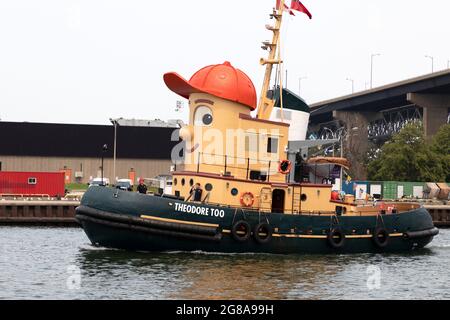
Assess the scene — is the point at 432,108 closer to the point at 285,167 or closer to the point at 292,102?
the point at 292,102

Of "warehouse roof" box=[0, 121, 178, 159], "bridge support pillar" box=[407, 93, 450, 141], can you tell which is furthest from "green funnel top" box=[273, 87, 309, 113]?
"bridge support pillar" box=[407, 93, 450, 141]

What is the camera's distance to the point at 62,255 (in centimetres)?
3366

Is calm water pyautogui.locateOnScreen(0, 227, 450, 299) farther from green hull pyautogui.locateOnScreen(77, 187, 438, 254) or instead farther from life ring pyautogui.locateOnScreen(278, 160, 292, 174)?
life ring pyautogui.locateOnScreen(278, 160, 292, 174)

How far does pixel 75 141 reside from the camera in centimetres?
9231

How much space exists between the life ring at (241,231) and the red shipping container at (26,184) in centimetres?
3308

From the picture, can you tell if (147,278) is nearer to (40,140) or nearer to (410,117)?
(40,140)

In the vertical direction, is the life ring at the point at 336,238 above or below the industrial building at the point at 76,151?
below

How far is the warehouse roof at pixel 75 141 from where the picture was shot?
3590 inches

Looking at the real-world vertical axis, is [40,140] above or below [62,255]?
above

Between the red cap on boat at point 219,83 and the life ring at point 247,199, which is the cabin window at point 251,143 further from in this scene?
the life ring at point 247,199

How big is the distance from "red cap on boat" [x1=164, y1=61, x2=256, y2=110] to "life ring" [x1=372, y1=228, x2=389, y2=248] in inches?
297

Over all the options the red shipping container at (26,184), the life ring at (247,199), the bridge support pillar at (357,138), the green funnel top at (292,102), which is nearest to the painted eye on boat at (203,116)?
the life ring at (247,199)

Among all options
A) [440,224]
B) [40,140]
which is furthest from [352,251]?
[40,140]

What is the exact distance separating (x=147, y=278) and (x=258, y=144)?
32.7ft
